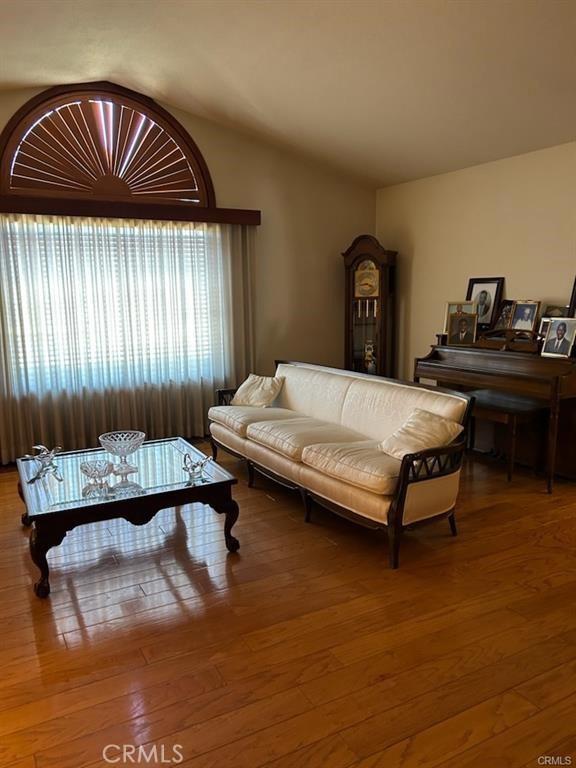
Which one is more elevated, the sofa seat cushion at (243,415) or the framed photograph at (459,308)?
the framed photograph at (459,308)

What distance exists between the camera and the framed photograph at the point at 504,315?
455 cm

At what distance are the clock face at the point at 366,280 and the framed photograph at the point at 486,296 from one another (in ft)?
3.14

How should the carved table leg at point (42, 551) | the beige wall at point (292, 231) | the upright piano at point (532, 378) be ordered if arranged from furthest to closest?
the beige wall at point (292, 231) < the upright piano at point (532, 378) < the carved table leg at point (42, 551)

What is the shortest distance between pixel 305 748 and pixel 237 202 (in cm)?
461

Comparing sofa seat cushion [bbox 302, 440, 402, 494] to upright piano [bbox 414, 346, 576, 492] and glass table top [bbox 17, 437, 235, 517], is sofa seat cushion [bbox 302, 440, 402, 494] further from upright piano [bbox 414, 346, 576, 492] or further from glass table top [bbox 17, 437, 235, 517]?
upright piano [bbox 414, 346, 576, 492]

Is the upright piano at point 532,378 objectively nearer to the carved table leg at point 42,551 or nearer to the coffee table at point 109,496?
the coffee table at point 109,496

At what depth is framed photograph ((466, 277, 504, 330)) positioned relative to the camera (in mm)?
4711

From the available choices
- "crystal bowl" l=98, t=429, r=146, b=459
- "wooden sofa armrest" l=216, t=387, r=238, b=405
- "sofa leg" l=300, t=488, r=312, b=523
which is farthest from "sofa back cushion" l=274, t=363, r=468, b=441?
"crystal bowl" l=98, t=429, r=146, b=459

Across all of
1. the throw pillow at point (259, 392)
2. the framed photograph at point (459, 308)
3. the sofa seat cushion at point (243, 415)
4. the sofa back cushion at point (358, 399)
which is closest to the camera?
the sofa back cushion at point (358, 399)

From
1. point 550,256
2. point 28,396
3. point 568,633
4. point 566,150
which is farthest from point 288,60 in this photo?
point 568,633

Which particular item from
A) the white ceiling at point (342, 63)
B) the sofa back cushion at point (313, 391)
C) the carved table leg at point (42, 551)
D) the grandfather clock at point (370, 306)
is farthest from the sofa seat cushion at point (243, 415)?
the white ceiling at point (342, 63)

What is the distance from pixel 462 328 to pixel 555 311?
0.75 m

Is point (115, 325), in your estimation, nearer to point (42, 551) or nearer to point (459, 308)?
point (42, 551)

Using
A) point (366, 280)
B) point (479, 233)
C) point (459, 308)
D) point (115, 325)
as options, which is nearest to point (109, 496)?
point (115, 325)
